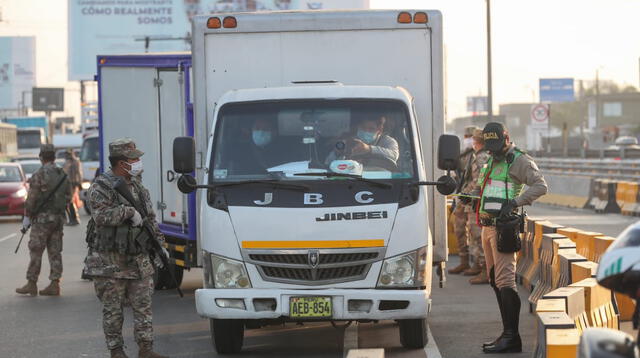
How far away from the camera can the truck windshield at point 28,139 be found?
243ft

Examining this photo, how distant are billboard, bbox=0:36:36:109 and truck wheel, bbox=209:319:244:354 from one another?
400 ft

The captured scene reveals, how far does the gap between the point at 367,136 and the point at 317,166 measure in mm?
527

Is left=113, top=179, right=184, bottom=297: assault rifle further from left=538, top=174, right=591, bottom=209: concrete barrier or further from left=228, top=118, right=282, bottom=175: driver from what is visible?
left=538, top=174, right=591, bottom=209: concrete barrier

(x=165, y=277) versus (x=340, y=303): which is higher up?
(x=340, y=303)

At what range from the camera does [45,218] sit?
568 inches

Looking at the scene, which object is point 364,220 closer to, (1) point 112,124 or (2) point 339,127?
(2) point 339,127

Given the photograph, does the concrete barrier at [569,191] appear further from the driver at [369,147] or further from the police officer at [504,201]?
the driver at [369,147]

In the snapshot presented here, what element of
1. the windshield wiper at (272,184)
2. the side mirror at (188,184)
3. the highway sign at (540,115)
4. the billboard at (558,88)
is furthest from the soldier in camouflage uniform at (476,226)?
the billboard at (558,88)

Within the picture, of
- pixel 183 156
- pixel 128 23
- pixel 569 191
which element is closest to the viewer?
pixel 183 156

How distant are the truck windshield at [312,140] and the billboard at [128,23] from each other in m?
54.4

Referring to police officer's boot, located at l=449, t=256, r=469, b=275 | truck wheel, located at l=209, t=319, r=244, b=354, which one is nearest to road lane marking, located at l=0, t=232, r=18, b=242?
police officer's boot, located at l=449, t=256, r=469, b=275

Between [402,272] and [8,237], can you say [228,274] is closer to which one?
[402,272]

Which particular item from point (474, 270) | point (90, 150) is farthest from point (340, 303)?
point (90, 150)

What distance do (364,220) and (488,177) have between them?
1.36 metres
